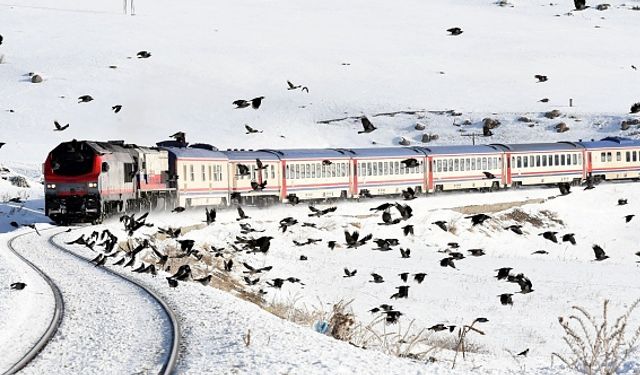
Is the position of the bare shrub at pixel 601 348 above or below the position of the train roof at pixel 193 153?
below

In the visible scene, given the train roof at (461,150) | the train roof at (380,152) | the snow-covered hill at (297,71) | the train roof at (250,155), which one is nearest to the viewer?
the train roof at (250,155)

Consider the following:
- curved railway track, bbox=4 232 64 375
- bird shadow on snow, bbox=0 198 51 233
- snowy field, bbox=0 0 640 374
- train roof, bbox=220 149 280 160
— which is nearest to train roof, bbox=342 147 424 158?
snowy field, bbox=0 0 640 374

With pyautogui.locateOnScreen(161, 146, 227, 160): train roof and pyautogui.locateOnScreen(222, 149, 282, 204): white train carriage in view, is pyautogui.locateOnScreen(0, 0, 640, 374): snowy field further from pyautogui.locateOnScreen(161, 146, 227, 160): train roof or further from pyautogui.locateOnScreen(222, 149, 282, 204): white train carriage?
pyautogui.locateOnScreen(161, 146, 227, 160): train roof

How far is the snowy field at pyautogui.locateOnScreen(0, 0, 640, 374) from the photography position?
1920cm

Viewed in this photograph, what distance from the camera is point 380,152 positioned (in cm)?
5381

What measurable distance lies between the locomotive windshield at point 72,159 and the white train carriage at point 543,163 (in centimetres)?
2890

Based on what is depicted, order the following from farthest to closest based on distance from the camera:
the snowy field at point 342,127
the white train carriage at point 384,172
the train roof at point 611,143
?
1. the train roof at point 611,143
2. the white train carriage at point 384,172
3. the snowy field at point 342,127

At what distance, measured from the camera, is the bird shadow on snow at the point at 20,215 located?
38.2 metres

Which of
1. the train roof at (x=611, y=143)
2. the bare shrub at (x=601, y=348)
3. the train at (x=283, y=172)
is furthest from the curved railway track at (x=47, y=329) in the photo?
the train roof at (x=611, y=143)

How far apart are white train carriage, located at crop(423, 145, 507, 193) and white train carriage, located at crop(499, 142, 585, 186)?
94 cm

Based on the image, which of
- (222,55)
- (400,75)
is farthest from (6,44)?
(400,75)

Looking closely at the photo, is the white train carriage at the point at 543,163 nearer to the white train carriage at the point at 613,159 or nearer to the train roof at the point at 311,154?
the white train carriage at the point at 613,159

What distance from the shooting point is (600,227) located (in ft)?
190

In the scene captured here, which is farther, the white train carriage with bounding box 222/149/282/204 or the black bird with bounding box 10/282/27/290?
the white train carriage with bounding box 222/149/282/204
